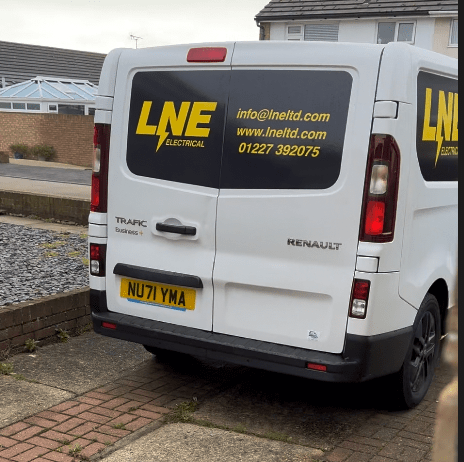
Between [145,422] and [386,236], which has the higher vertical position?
[386,236]

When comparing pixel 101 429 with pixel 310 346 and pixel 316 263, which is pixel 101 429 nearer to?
pixel 310 346

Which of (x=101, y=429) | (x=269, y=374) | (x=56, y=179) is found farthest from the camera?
(x=56, y=179)

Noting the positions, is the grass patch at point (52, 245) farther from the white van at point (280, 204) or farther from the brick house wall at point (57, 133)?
the brick house wall at point (57, 133)

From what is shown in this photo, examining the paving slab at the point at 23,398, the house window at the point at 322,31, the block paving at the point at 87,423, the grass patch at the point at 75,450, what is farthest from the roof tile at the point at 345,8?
the grass patch at the point at 75,450

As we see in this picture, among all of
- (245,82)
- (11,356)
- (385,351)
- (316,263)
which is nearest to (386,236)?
(316,263)

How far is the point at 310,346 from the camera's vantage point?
13.4ft

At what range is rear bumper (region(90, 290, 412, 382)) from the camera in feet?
13.0

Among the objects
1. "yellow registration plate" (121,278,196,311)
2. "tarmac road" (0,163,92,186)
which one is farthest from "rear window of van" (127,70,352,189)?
"tarmac road" (0,163,92,186)

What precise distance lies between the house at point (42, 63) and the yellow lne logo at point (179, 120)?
4118 centimetres

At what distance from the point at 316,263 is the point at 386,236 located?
1.40 ft

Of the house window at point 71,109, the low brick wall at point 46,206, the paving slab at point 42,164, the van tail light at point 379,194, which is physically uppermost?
the house window at point 71,109

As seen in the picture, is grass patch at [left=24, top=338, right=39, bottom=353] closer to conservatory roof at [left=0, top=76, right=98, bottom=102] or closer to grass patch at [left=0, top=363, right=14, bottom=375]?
grass patch at [left=0, top=363, right=14, bottom=375]

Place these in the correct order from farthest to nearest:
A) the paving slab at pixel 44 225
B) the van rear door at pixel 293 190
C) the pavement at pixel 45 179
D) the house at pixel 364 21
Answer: the house at pixel 364 21, the pavement at pixel 45 179, the paving slab at pixel 44 225, the van rear door at pixel 293 190

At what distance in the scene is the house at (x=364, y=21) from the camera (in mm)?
33719
